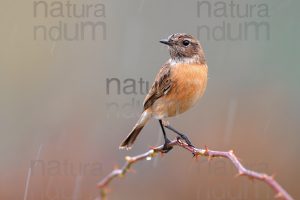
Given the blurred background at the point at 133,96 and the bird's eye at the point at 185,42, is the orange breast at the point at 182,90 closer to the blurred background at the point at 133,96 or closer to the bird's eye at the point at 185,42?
the bird's eye at the point at 185,42

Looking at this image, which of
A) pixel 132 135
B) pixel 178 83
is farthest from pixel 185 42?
pixel 132 135

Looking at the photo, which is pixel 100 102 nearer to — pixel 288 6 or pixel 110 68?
pixel 110 68

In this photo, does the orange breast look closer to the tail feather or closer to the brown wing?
the brown wing

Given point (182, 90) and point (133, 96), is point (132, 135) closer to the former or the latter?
point (182, 90)

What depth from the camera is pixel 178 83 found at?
5.72 meters

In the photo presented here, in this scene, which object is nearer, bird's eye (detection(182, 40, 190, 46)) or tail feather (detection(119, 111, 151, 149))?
bird's eye (detection(182, 40, 190, 46))

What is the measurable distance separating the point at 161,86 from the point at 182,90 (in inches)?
11.5

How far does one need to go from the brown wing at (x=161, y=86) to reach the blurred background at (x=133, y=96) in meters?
2.96

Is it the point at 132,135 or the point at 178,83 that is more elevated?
the point at 178,83

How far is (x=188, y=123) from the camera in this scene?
10.5m

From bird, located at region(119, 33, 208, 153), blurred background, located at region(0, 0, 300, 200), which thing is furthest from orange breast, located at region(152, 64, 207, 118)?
blurred background, located at region(0, 0, 300, 200)

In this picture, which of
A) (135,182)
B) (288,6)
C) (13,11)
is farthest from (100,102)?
(288,6)

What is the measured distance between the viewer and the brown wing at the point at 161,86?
583cm

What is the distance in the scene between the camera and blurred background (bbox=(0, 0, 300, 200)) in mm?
9359
